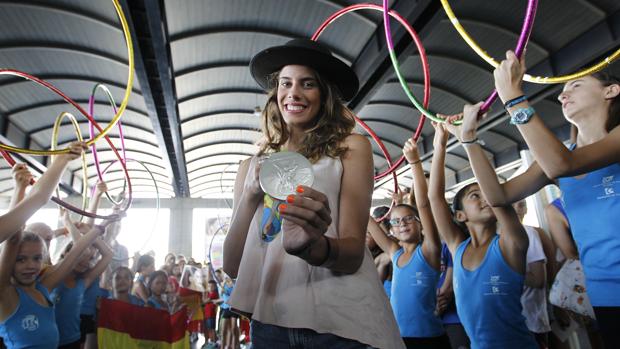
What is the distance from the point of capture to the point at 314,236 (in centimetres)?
116

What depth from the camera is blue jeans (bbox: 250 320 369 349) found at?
4.21 feet

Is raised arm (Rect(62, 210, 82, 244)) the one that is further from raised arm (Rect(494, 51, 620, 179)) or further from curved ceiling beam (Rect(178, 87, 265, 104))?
curved ceiling beam (Rect(178, 87, 265, 104))

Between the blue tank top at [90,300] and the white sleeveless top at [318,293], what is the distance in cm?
504

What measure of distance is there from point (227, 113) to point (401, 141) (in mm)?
6688

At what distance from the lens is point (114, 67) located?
9.95 meters

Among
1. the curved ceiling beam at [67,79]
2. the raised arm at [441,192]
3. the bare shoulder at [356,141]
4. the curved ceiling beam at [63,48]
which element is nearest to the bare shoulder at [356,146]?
the bare shoulder at [356,141]

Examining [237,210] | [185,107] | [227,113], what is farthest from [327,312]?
[227,113]

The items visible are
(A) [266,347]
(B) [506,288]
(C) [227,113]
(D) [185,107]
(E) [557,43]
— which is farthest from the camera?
(C) [227,113]

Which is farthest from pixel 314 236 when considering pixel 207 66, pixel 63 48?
pixel 63 48

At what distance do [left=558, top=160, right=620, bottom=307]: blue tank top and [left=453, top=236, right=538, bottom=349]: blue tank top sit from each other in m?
0.80

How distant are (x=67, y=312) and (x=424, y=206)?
13.5 ft

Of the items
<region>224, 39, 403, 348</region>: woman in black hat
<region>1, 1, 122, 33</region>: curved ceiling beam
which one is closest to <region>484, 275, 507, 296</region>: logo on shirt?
<region>224, 39, 403, 348</region>: woman in black hat

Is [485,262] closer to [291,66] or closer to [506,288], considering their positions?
[506,288]

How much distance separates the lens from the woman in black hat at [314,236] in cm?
126
